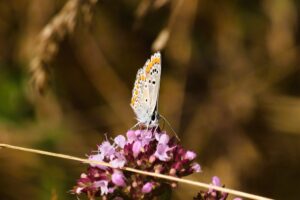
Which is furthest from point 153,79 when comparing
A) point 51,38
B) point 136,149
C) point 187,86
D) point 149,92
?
point 187,86

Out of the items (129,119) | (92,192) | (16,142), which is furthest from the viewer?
(129,119)

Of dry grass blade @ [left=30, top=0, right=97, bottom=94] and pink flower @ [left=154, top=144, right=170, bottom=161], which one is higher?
dry grass blade @ [left=30, top=0, right=97, bottom=94]

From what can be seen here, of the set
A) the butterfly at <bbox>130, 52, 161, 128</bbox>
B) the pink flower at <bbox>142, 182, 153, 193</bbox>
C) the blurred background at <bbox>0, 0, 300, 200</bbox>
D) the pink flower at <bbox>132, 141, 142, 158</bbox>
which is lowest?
the pink flower at <bbox>142, 182, 153, 193</bbox>

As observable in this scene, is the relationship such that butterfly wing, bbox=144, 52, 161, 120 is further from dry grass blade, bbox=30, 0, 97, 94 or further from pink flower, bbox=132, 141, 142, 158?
dry grass blade, bbox=30, 0, 97, 94

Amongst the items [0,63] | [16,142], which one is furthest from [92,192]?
[0,63]

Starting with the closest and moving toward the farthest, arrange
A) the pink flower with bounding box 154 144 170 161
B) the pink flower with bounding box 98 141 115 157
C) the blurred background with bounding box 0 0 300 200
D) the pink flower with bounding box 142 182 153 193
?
the pink flower with bounding box 142 182 153 193
the pink flower with bounding box 154 144 170 161
the pink flower with bounding box 98 141 115 157
the blurred background with bounding box 0 0 300 200

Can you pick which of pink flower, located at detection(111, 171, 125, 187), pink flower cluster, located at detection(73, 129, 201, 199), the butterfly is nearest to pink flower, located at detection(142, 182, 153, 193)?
pink flower cluster, located at detection(73, 129, 201, 199)

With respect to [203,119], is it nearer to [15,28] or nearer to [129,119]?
[129,119]
